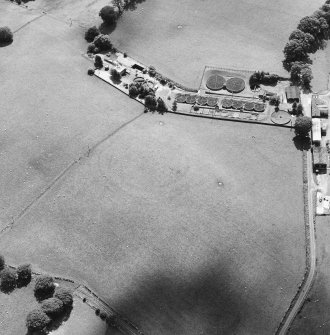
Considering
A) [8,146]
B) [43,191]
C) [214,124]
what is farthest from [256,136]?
[8,146]

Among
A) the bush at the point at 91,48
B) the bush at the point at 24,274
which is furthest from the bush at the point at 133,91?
the bush at the point at 24,274

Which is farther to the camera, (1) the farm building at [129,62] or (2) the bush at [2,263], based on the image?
(1) the farm building at [129,62]

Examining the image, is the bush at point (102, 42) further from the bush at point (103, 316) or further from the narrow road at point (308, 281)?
the bush at point (103, 316)

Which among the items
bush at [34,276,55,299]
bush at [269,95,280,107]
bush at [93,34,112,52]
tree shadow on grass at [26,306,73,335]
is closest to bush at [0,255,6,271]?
bush at [34,276,55,299]

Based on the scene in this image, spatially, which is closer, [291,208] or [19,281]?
[19,281]

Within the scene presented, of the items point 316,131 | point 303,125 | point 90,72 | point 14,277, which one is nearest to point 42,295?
point 14,277

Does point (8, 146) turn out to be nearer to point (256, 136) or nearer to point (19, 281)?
point (19, 281)

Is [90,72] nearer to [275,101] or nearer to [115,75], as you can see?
[115,75]
